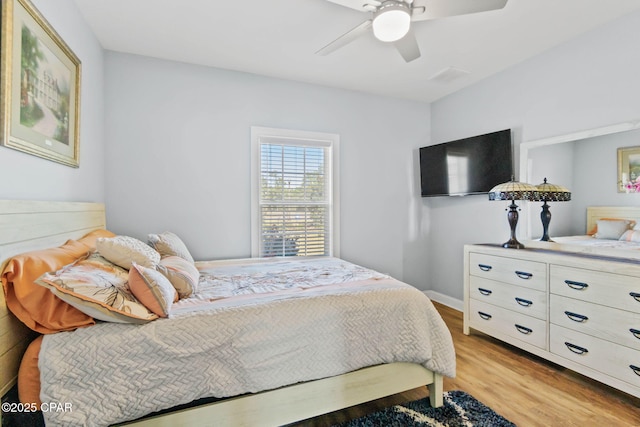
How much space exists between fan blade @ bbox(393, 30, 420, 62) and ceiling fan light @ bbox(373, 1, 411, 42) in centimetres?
22

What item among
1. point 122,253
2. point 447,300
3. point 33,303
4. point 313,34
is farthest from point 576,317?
point 33,303

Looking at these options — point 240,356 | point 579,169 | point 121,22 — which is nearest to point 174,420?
point 240,356

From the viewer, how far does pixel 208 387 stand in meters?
1.41

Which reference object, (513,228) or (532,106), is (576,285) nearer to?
(513,228)

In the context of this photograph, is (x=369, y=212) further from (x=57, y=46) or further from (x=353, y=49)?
(x=57, y=46)

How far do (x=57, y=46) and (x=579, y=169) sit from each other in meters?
3.75

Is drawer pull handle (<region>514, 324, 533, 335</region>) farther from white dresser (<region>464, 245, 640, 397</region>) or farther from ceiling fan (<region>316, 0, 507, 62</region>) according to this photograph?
ceiling fan (<region>316, 0, 507, 62</region>)

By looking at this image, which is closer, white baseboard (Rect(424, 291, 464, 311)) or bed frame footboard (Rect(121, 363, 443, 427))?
bed frame footboard (Rect(121, 363, 443, 427))

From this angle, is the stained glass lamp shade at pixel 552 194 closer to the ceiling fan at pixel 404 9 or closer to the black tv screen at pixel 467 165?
the black tv screen at pixel 467 165

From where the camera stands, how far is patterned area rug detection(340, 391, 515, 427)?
169cm

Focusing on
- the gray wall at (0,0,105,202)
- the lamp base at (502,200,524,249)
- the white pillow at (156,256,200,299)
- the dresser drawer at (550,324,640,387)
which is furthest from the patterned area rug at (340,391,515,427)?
the gray wall at (0,0,105,202)

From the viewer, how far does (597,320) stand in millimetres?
2002

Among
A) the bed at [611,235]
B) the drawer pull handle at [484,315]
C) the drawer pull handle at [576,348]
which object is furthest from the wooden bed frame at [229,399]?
the bed at [611,235]

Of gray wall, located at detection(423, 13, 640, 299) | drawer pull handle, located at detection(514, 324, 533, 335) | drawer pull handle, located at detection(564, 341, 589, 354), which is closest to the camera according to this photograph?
drawer pull handle, located at detection(564, 341, 589, 354)
